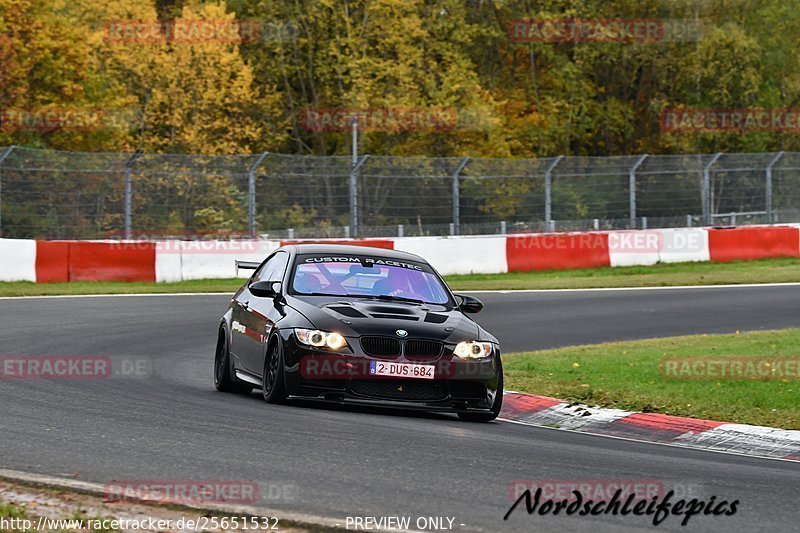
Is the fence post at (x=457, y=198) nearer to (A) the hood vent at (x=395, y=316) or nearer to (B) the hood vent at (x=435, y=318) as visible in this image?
(B) the hood vent at (x=435, y=318)

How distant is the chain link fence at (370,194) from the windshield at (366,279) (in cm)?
1475

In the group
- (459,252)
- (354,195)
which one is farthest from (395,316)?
(354,195)

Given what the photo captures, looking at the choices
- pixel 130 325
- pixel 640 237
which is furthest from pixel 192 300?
pixel 640 237

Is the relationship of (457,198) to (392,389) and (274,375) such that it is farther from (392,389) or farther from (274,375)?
(392,389)

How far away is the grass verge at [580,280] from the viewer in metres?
24.7

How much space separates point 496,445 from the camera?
8.95 meters

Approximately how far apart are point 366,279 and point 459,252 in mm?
17072

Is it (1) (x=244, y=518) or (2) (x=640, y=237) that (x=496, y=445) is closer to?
(1) (x=244, y=518)

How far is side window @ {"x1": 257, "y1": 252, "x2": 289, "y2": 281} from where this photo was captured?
12211 mm

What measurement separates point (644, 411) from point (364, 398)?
2.44 metres

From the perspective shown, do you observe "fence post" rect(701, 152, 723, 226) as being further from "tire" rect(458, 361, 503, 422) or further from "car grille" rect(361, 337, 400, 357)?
"car grille" rect(361, 337, 400, 357)

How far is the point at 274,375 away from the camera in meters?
10.9

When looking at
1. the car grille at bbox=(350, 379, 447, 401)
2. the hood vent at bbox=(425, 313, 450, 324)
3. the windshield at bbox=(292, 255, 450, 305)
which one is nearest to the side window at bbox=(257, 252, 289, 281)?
the windshield at bbox=(292, 255, 450, 305)

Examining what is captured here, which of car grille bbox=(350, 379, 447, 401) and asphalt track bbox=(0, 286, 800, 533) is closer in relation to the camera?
asphalt track bbox=(0, 286, 800, 533)
